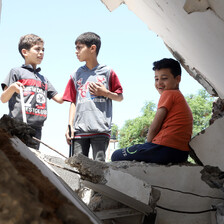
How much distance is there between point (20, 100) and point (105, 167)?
4.87 ft

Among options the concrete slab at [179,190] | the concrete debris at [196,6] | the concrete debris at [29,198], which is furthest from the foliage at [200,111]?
the concrete debris at [29,198]

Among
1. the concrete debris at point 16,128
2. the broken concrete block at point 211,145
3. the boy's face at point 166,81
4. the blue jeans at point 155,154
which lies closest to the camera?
the concrete debris at point 16,128

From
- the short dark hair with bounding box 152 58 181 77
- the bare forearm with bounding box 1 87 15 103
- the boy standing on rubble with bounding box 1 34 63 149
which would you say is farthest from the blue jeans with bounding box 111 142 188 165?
the bare forearm with bounding box 1 87 15 103

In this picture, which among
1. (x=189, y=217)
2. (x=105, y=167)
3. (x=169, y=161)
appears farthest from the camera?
(x=169, y=161)

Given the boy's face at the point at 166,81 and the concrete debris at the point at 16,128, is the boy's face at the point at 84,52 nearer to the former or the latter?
the boy's face at the point at 166,81

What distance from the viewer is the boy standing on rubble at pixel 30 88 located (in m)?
3.14

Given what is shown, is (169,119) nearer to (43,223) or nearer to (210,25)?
(210,25)

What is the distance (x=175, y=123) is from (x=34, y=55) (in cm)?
182

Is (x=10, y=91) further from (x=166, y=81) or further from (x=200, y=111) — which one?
(x=200, y=111)

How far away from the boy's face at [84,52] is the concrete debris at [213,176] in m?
1.68

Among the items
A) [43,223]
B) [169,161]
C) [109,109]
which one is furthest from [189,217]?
[43,223]

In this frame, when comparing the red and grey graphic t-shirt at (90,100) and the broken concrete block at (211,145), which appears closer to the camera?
the broken concrete block at (211,145)

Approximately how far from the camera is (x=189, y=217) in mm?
2404

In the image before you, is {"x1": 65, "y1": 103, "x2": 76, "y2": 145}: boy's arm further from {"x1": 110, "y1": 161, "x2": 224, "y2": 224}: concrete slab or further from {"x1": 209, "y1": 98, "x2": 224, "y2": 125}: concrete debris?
{"x1": 209, "y1": 98, "x2": 224, "y2": 125}: concrete debris
